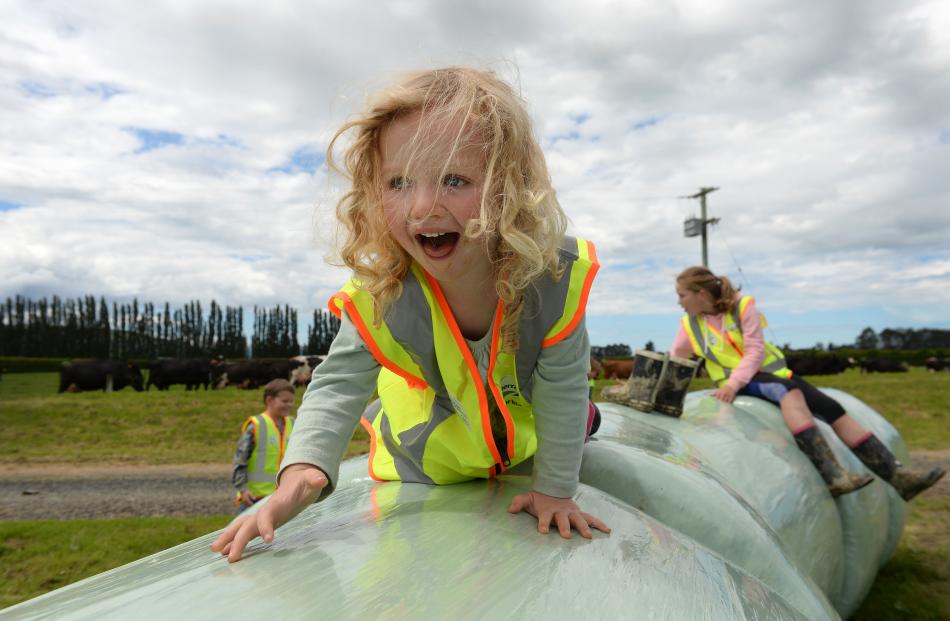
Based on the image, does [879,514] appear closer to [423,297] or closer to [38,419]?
[423,297]

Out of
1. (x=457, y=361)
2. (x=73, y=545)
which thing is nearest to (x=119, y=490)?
(x=73, y=545)

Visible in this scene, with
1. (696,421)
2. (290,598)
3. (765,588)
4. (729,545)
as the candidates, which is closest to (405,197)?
(290,598)

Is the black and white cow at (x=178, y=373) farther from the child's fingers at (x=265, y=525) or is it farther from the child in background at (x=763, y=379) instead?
the child's fingers at (x=265, y=525)

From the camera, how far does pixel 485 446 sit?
7.31 ft

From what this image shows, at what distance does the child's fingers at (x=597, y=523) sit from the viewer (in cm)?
186

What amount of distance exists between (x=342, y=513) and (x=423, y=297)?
666 mm

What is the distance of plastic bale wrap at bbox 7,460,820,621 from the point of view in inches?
49.0

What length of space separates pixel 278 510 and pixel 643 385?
9.57ft

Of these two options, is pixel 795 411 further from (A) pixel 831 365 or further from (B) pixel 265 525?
(A) pixel 831 365

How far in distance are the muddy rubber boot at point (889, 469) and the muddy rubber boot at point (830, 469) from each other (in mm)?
547

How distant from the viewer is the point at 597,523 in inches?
74.2

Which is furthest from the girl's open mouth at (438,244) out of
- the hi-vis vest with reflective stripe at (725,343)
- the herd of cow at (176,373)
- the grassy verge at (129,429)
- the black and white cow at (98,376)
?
the black and white cow at (98,376)

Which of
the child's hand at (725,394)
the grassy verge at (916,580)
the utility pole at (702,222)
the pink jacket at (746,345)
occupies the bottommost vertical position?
the grassy verge at (916,580)

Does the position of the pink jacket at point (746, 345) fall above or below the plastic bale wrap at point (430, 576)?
above
